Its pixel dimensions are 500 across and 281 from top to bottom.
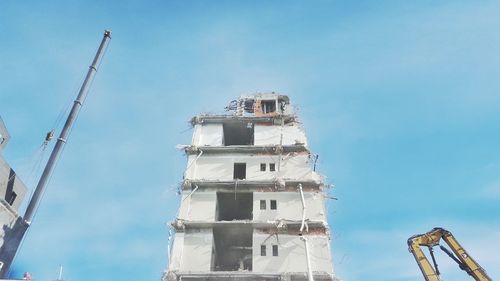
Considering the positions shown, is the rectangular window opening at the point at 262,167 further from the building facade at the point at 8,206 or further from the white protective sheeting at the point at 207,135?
the building facade at the point at 8,206

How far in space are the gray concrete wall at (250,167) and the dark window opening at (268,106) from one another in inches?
453

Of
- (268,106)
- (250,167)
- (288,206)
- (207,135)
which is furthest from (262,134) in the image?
(288,206)

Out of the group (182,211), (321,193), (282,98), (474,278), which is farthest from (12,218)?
(474,278)

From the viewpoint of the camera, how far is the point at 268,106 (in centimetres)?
5884

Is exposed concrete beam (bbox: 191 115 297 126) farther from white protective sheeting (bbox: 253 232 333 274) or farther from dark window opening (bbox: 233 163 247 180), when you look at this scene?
white protective sheeting (bbox: 253 232 333 274)

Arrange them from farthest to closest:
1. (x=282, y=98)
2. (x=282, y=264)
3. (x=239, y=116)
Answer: (x=282, y=98)
(x=239, y=116)
(x=282, y=264)

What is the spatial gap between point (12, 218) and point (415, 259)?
36.8 metres

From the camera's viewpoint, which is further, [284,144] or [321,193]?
[284,144]

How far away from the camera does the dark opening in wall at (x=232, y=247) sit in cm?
4266

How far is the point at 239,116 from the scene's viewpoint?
5316 cm

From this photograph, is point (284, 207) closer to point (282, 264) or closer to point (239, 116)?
point (282, 264)

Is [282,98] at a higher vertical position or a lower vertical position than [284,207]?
higher

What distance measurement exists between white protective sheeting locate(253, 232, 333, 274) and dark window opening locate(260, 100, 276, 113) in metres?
21.5

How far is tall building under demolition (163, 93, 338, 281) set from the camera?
38.8 meters
